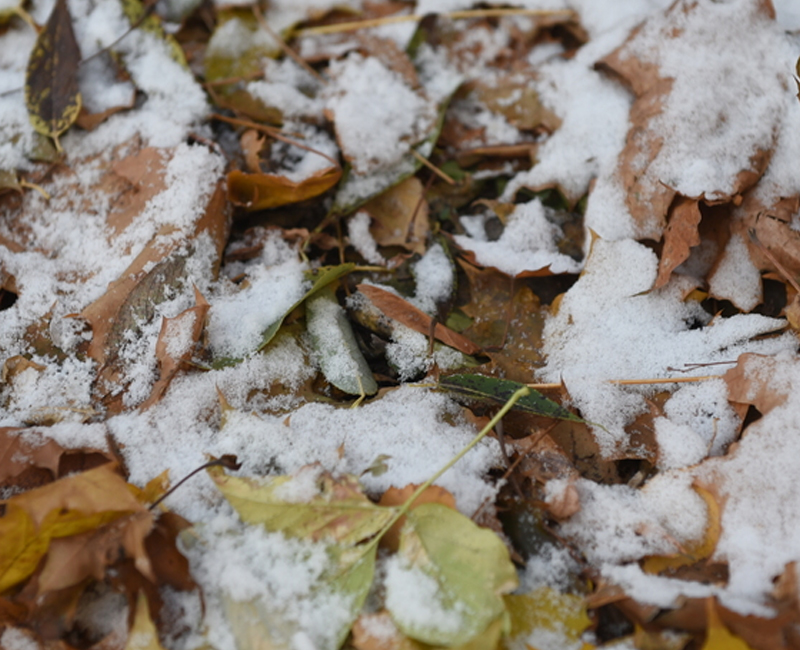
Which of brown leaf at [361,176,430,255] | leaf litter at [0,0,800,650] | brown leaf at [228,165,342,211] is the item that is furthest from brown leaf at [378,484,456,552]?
brown leaf at [228,165,342,211]

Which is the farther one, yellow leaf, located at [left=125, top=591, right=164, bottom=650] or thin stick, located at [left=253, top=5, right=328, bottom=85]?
thin stick, located at [left=253, top=5, right=328, bottom=85]

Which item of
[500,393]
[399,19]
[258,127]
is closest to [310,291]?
[500,393]

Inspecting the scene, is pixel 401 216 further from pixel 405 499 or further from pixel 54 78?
pixel 54 78

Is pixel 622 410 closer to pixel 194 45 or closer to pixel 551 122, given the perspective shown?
pixel 551 122

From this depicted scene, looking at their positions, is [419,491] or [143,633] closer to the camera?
[143,633]

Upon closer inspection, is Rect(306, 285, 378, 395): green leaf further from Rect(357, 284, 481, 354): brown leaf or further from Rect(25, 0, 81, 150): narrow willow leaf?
Rect(25, 0, 81, 150): narrow willow leaf

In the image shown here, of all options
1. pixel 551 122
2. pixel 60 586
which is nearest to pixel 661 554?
pixel 60 586
